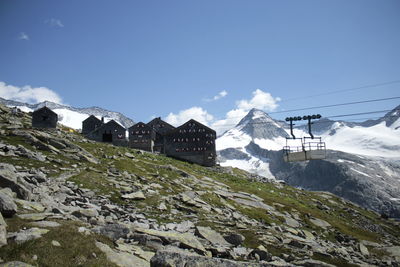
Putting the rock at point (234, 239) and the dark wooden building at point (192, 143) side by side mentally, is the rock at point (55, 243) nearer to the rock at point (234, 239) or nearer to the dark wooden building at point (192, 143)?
the rock at point (234, 239)

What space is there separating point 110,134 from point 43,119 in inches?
881

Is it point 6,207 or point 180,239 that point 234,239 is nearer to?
point 180,239

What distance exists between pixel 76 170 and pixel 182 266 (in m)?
28.9

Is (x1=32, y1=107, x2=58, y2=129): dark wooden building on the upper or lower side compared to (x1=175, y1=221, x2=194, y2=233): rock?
upper

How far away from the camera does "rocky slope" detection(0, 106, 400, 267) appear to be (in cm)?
1314

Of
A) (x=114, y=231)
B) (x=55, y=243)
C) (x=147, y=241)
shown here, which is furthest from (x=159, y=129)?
(x=55, y=243)

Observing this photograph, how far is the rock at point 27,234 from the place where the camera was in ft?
42.2

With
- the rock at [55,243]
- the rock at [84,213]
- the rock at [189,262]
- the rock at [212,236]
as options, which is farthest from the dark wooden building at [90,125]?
the rock at [189,262]

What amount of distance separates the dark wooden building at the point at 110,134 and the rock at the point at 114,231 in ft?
297

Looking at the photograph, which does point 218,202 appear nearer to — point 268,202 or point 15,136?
point 268,202

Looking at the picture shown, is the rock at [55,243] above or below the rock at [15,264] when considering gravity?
above

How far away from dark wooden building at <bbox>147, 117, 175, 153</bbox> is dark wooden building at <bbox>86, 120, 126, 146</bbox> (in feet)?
38.6

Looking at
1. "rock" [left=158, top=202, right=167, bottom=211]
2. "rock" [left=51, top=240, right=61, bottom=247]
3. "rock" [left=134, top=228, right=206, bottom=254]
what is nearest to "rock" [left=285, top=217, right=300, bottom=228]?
"rock" [left=158, top=202, right=167, bottom=211]

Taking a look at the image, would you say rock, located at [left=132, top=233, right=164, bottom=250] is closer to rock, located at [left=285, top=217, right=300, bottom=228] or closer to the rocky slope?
the rocky slope
